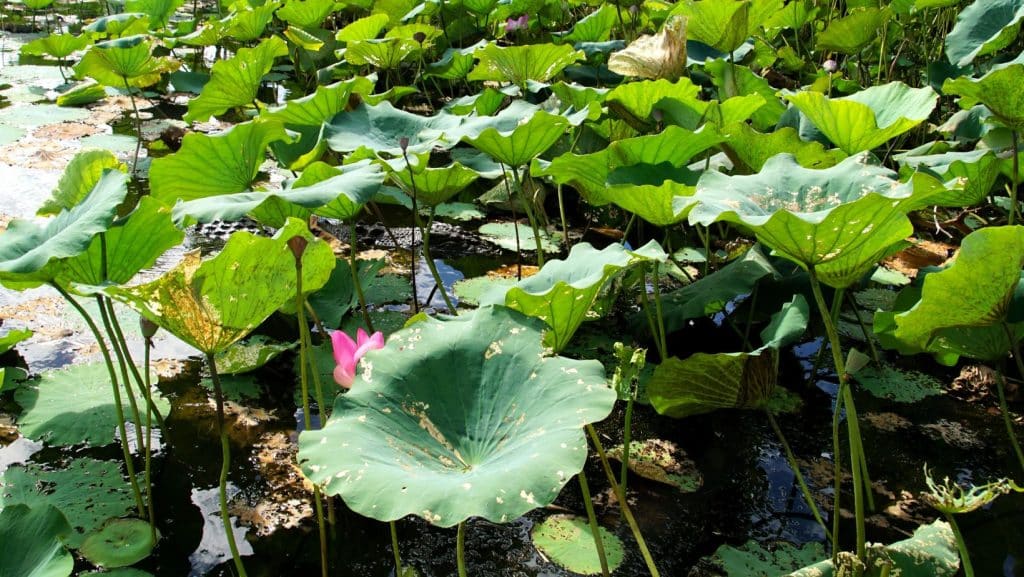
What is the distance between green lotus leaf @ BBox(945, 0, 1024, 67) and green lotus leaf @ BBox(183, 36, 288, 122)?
259cm

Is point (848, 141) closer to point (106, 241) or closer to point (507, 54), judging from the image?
point (507, 54)

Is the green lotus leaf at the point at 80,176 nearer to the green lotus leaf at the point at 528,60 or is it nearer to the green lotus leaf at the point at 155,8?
the green lotus leaf at the point at 528,60

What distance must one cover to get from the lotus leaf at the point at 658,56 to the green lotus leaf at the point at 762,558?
2.10 meters

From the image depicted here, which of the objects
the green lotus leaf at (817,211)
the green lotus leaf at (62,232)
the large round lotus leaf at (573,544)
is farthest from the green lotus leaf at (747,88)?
the green lotus leaf at (62,232)

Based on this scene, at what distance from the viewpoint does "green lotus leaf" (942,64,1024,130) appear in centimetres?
205

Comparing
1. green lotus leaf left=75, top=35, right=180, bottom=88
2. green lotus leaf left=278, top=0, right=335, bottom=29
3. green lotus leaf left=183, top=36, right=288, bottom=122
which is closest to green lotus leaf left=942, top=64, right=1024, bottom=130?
green lotus leaf left=183, top=36, right=288, bottom=122

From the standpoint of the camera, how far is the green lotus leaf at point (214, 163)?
2.03 metres

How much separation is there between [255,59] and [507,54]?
39.3 inches

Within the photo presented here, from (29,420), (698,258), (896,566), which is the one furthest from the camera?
(698,258)

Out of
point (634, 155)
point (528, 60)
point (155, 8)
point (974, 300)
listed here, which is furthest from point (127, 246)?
point (155, 8)

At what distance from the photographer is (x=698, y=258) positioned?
3021 mm

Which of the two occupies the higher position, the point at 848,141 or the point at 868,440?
the point at 848,141

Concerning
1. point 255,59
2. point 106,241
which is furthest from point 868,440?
point 255,59

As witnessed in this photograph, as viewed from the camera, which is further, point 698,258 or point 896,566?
point 698,258
